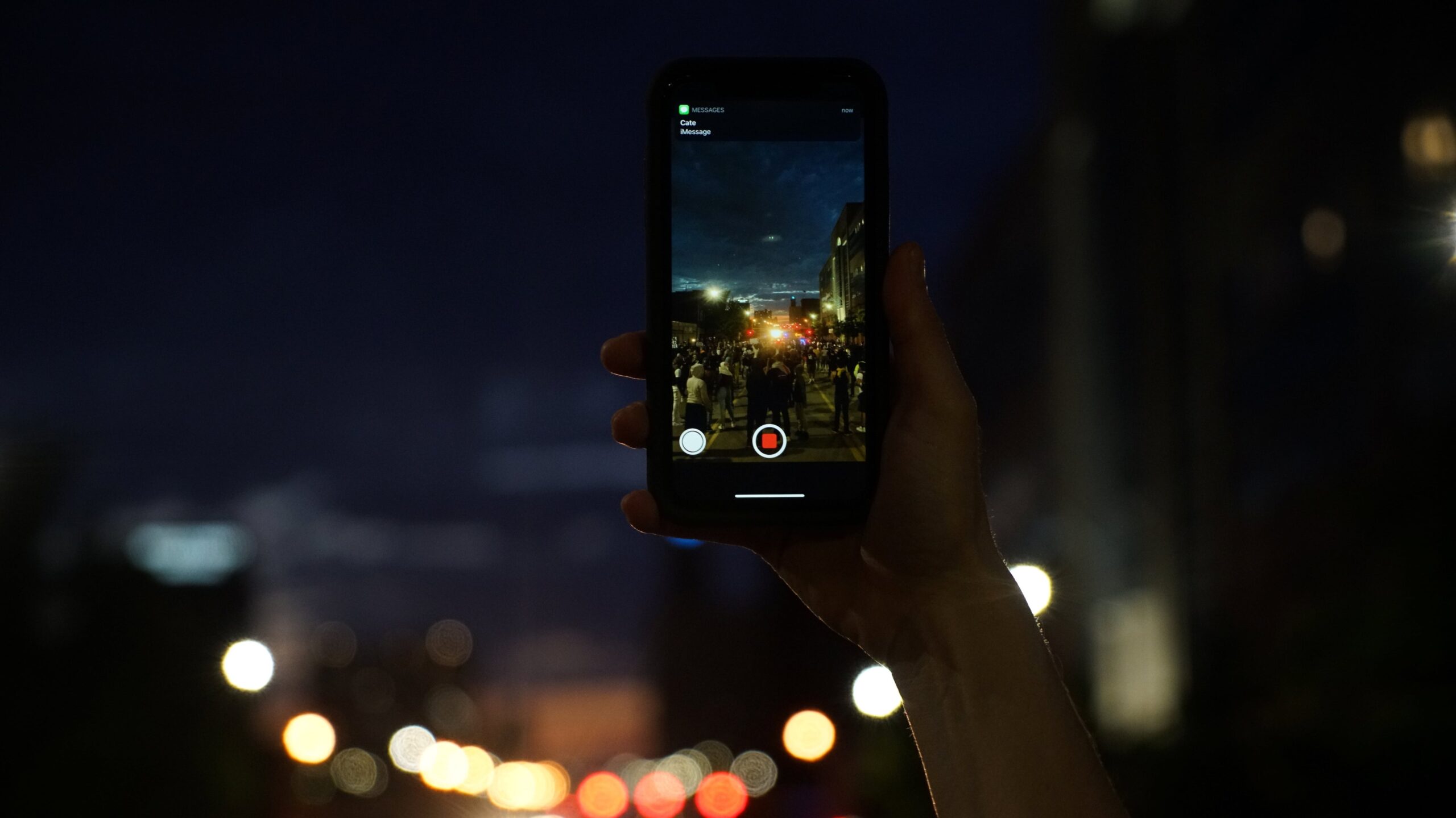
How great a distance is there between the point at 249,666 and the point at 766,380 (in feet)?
53.3

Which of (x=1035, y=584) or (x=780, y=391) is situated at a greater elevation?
(x=780, y=391)

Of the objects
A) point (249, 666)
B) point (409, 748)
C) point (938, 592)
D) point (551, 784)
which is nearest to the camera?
point (938, 592)

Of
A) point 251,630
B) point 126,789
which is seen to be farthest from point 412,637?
point 126,789

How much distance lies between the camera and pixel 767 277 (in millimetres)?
2953

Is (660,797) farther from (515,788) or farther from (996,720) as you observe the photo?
(996,720)

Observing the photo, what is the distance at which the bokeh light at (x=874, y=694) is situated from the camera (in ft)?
40.5

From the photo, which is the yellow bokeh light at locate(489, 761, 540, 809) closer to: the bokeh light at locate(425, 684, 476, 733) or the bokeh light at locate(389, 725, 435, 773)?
the bokeh light at locate(389, 725, 435, 773)

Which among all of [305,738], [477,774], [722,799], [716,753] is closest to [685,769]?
[716,753]

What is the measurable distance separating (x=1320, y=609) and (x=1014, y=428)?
2916cm

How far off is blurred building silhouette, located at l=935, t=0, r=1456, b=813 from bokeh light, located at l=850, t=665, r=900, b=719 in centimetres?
223

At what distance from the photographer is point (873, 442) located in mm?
2768

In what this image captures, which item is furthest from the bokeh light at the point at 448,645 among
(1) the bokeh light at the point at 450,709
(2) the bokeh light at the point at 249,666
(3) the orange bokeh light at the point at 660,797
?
(2) the bokeh light at the point at 249,666

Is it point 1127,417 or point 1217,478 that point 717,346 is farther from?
point 1127,417

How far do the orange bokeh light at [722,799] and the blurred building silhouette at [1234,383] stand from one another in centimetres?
2507
